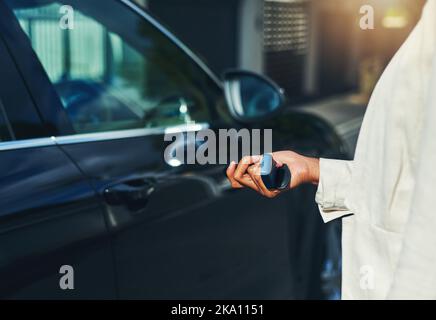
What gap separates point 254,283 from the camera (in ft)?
9.75

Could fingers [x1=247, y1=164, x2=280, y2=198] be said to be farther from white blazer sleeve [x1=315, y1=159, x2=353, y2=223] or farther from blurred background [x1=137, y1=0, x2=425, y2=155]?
blurred background [x1=137, y1=0, x2=425, y2=155]

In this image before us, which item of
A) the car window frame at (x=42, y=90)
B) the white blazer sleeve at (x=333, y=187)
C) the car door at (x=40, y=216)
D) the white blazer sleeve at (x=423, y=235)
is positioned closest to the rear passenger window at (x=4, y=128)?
the car door at (x=40, y=216)

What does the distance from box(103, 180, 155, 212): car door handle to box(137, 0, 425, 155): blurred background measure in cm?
815

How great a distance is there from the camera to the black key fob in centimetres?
179

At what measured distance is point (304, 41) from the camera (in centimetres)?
1939

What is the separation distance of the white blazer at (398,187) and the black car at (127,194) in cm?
75

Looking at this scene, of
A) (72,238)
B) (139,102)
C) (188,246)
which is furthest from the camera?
(139,102)

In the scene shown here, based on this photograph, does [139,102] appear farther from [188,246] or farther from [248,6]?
[248,6]

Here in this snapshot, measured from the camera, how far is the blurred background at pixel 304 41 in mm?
14023

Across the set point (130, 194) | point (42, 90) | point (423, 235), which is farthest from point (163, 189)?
point (423, 235)

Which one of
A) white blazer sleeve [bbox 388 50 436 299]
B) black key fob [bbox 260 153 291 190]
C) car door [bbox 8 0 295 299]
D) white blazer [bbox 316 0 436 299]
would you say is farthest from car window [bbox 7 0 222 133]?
white blazer sleeve [bbox 388 50 436 299]

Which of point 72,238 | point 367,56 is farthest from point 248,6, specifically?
point 72,238

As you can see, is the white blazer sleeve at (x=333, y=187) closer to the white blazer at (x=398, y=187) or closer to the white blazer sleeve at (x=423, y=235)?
the white blazer at (x=398, y=187)
